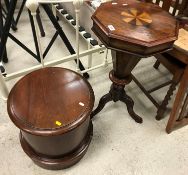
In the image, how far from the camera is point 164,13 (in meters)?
1.11

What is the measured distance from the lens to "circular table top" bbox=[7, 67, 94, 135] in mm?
992

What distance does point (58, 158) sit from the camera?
3.94 ft

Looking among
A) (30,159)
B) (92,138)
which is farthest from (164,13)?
(30,159)

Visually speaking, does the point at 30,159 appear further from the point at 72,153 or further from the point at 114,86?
the point at 114,86

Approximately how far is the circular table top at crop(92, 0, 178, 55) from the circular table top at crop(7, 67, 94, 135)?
0.99ft

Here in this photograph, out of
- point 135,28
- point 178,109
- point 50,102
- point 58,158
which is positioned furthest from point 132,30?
point 58,158

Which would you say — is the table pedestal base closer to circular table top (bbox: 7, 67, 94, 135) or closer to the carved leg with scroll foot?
the carved leg with scroll foot

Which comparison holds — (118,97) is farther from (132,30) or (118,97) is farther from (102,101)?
(132,30)

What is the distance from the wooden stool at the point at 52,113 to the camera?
3.27 ft

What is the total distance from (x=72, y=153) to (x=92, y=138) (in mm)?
240

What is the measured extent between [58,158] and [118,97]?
551 millimetres

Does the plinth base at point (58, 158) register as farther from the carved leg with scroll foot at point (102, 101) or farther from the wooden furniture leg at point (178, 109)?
the wooden furniture leg at point (178, 109)

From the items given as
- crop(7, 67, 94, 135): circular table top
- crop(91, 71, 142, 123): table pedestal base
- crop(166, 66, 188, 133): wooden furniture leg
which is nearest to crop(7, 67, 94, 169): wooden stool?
crop(7, 67, 94, 135): circular table top

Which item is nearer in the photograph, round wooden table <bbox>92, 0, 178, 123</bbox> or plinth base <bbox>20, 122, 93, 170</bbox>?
round wooden table <bbox>92, 0, 178, 123</bbox>
